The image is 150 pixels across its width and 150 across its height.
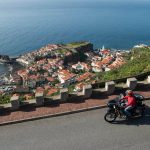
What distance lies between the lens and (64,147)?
11203 mm

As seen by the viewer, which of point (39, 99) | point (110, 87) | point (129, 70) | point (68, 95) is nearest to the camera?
point (39, 99)

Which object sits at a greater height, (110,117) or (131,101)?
(131,101)

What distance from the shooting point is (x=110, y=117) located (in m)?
12.6

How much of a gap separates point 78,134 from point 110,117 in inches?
65.2

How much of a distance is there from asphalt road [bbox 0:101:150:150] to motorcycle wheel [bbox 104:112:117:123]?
0.68 feet

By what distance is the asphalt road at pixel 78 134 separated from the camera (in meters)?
11.2

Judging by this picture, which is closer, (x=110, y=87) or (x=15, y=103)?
(x=15, y=103)

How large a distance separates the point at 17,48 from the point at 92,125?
119464 millimetres

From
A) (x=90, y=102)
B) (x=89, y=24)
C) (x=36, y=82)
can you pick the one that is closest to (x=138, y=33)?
(x=89, y=24)

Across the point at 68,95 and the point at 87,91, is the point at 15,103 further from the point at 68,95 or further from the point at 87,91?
the point at 87,91

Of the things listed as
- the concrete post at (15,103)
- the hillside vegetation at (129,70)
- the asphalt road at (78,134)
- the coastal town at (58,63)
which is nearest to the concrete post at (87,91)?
the asphalt road at (78,134)

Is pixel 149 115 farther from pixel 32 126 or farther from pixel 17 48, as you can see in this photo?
pixel 17 48

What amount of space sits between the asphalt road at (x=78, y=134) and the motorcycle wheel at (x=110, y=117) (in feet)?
0.68

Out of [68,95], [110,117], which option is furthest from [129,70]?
[110,117]
